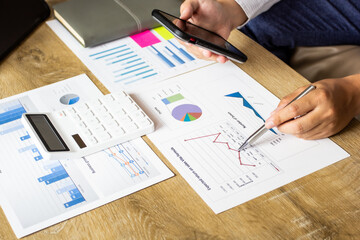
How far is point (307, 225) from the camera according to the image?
745 millimetres

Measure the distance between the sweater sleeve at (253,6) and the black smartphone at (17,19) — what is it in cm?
52

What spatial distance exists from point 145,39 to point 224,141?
1.38 feet

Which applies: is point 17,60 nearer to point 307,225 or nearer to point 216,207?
point 216,207

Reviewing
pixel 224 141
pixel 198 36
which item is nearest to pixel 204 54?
→ pixel 198 36

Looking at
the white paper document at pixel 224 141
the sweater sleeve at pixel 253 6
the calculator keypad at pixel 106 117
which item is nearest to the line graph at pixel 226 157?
the white paper document at pixel 224 141

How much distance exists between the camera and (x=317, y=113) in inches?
35.0

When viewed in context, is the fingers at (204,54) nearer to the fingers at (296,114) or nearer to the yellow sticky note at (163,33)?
the yellow sticky note at (163,33)

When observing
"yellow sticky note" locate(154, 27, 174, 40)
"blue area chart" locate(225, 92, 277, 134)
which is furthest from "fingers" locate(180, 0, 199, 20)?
"blue area chart" locate(225, 92, 277, 134)

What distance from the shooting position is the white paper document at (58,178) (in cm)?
73

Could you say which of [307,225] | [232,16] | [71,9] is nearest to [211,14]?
[232,16]

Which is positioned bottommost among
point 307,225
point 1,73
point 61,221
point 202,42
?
point 307,225

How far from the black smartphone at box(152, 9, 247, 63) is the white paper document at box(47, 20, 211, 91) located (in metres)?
0.07

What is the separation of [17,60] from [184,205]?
0.57 meters

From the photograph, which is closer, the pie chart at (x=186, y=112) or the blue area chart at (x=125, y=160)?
the blue area chart at (x=125, y=160)
